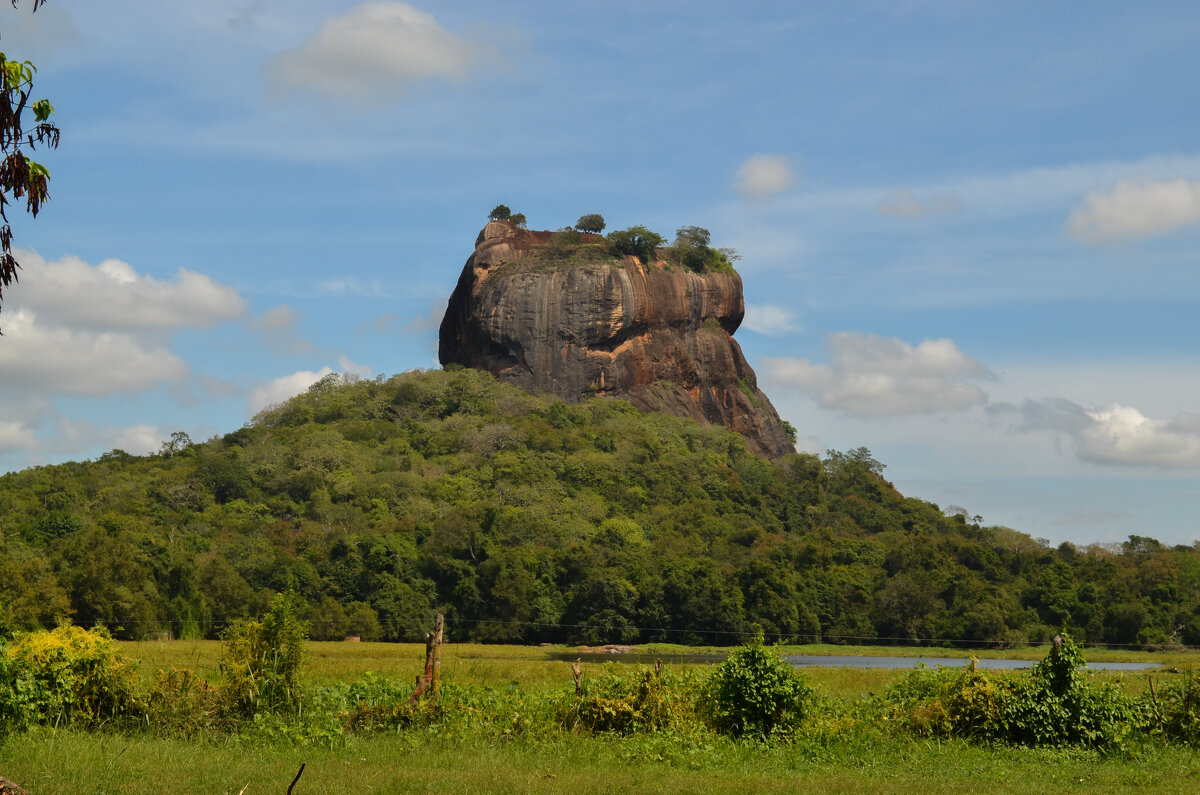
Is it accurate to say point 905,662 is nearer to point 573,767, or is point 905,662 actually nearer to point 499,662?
point 499,662

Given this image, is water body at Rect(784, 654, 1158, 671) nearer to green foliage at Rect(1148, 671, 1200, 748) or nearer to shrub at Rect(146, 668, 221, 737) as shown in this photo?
green foliage at Rect(1148, 671, 1200, 748)

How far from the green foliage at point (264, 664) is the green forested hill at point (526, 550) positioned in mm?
23368

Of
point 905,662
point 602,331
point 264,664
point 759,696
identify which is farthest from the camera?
point 602,331

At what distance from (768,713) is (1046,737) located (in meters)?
4.04

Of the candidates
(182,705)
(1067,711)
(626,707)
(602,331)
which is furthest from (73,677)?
(602,331)

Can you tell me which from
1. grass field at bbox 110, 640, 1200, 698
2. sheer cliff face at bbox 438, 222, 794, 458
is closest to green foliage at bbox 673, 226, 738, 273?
sheer cliff face at bbox 438, 222, 794, 458

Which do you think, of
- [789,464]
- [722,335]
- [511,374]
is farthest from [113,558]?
[722,335]

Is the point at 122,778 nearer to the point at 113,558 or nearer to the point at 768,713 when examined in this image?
the point at 768,713

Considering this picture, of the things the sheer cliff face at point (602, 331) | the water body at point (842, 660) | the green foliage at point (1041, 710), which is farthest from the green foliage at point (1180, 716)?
the sheer cliff face at point (602, 331)

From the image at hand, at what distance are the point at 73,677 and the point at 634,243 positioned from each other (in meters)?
95.3

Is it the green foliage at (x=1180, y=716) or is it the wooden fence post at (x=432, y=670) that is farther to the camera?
the green foliage at (x=1180, y=716)

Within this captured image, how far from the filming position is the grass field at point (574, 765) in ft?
38.4

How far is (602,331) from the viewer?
336ft

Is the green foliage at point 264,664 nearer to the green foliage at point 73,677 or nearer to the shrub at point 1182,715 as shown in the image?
the green foliage at point 73,677
